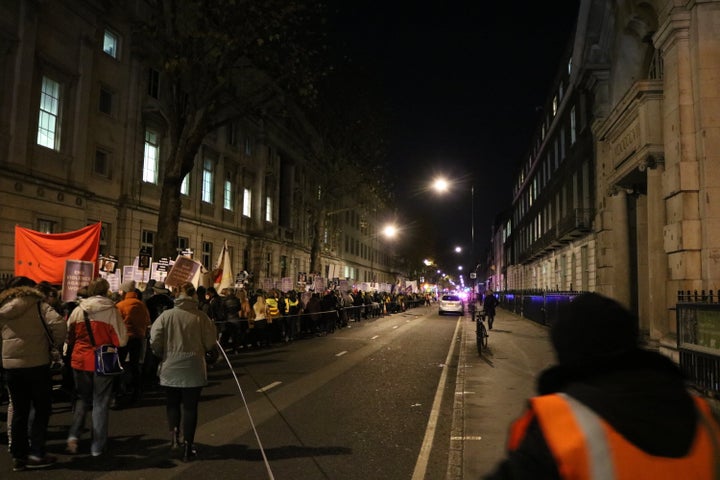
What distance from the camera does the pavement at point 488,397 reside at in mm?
6312

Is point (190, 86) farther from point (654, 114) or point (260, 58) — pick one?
point (654, 114)

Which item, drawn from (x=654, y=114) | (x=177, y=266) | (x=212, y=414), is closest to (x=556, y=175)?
(x=654, y=114)

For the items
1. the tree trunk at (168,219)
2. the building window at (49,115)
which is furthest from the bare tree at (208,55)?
the building window at (49,115)

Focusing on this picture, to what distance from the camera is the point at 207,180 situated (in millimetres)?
31672

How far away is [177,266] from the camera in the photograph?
12859 millimetres

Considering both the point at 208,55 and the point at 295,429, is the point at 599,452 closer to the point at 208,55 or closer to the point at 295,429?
the point at 295,429

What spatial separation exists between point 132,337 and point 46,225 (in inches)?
470

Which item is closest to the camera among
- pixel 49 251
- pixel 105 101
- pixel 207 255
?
pixel 49 251

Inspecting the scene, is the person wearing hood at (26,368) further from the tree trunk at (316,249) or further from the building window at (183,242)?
the tree trunk at (316,249)

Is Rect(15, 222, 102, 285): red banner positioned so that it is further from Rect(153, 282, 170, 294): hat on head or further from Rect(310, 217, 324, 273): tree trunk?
Rect(310, 217, 324, 273): tree trunk

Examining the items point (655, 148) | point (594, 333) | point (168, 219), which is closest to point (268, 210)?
point (168, 219)

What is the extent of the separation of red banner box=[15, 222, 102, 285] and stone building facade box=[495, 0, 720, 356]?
13113 mm

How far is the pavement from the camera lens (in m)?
6.31

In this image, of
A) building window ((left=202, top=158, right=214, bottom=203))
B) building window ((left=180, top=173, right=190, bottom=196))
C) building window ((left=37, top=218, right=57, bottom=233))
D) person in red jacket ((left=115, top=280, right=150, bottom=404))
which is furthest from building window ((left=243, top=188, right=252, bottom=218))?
person in red jacket ((left=115, top=280, right=150, bottom=404))
